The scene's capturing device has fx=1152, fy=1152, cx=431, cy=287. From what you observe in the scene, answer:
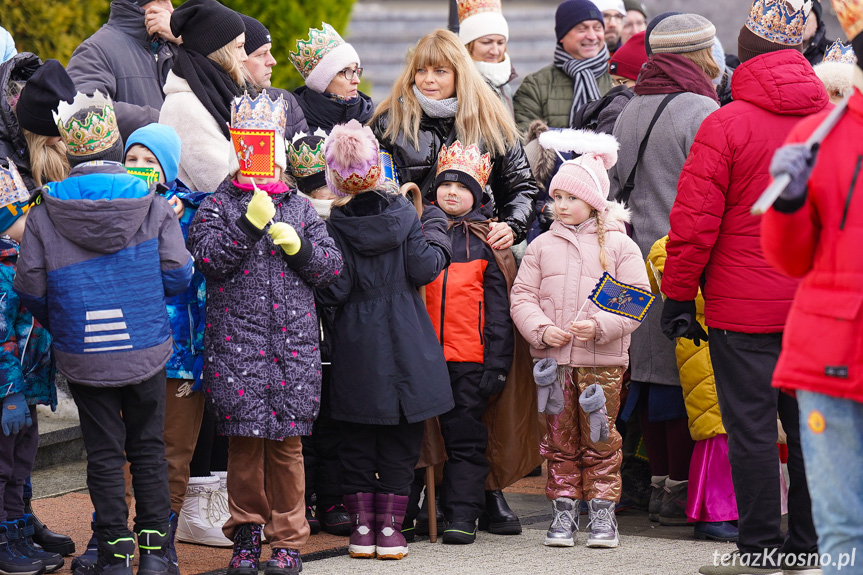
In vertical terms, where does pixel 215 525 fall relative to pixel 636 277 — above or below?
below

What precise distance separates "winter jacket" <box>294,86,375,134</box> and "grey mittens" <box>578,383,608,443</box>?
2.16m

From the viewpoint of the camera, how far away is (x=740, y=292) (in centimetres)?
484

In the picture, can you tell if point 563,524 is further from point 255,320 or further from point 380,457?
point 255,320

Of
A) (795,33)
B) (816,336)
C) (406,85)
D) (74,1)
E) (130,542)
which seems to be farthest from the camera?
(74,1)

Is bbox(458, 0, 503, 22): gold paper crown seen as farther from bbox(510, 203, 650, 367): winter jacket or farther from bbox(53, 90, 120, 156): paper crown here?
bbox(53, 90, 120, 156): paper crown

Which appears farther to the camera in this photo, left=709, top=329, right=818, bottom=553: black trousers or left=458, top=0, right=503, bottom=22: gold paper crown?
left=458, top=0, right=503, bottom=22: gold paper crown

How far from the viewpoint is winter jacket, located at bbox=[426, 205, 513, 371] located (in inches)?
224

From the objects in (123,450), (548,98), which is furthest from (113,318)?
(548,98)

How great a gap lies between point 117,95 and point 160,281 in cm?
218

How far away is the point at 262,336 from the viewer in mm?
4863

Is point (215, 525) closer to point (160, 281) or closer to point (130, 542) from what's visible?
point (130, 542)

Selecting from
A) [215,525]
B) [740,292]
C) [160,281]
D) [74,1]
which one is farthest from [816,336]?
[74,1]

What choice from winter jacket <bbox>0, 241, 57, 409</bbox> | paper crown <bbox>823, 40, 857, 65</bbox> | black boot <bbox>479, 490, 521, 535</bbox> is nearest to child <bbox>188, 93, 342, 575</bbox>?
winter jacket <bbox>0, 241, 57, 409</bbox>

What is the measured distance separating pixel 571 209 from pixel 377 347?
3.90ft
